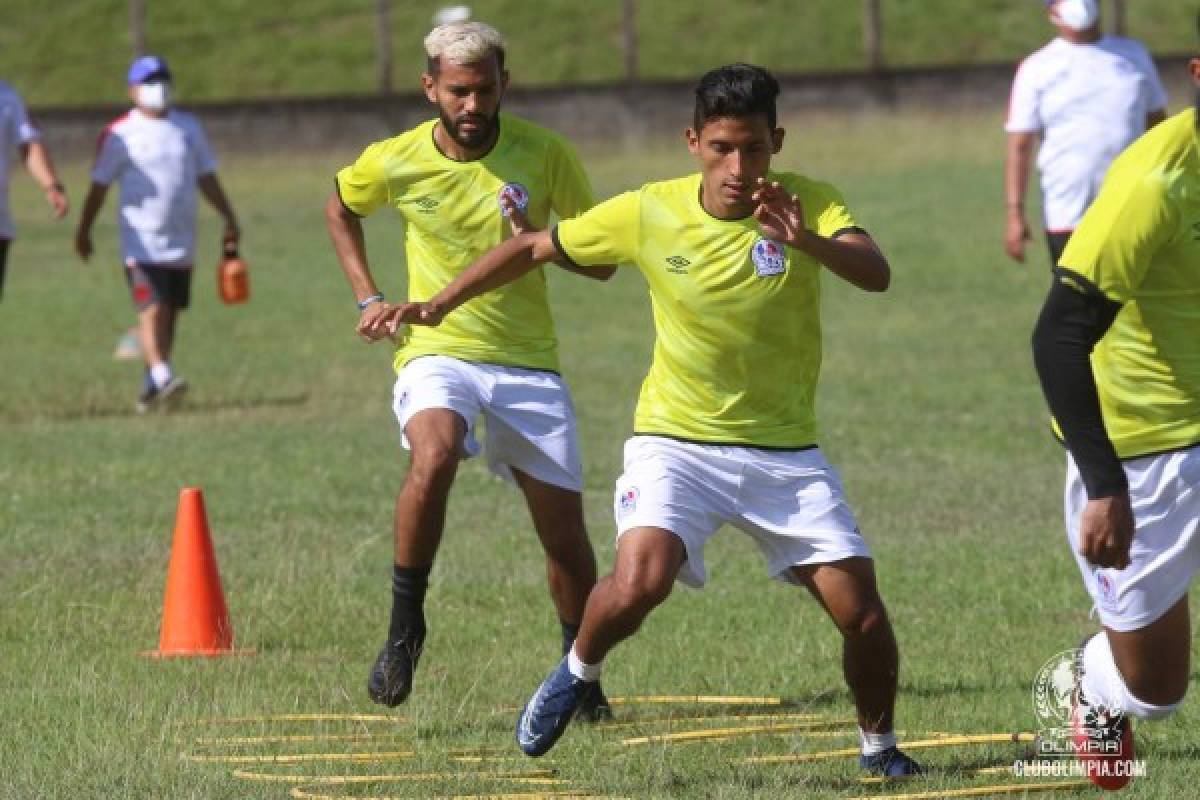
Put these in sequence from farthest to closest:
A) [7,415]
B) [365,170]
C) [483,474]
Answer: [7,415], [483,474], [365,170]

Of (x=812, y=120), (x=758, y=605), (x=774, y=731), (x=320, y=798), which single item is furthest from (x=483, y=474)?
(x=812, y=120)

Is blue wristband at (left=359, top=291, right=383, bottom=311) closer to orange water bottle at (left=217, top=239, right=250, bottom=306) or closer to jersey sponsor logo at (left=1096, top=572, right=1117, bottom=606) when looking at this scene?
jersey sponsor logo at (left=1096, top=572, right=1117, bottom=606)

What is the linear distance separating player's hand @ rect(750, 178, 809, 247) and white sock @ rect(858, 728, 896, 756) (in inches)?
56.0

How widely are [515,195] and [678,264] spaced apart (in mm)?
1366

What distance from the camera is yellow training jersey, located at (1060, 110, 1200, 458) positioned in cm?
571

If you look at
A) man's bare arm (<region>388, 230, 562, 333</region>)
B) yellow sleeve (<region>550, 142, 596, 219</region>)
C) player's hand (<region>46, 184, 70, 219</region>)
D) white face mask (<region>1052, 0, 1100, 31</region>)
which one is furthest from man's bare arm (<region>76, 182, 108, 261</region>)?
man's bare arm (<region>388, 230, 562, 333</region>)

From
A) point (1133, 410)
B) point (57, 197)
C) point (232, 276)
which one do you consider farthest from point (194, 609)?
point (232, 276)

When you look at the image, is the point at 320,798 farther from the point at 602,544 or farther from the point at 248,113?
the point at 248,113

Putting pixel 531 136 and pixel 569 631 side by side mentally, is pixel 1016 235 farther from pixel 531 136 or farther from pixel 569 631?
pixel 569 631

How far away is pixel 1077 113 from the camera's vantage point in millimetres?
13648

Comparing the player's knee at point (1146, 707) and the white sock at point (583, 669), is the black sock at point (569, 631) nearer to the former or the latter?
the white sock at point (583, 669)

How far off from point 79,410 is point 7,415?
53cm

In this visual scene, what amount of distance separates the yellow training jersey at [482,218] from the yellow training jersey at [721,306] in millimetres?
1158

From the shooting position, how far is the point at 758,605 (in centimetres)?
980
